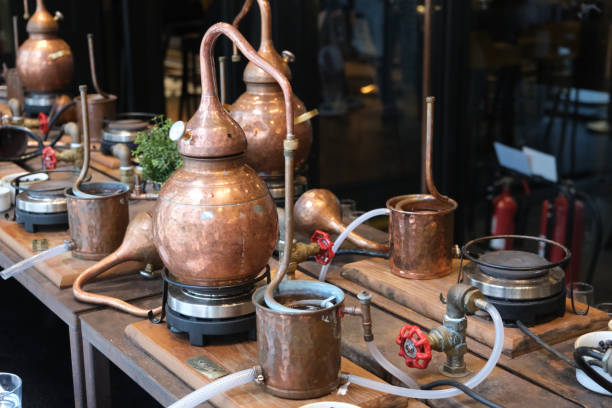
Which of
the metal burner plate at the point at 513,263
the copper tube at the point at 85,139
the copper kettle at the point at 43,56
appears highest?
the copper kettle at the point at 43,56

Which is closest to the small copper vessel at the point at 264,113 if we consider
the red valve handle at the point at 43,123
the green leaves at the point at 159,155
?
the green leaves at the point at 159,155

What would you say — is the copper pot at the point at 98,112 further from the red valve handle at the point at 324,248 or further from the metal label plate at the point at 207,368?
the metal label plate at the point at 207,368

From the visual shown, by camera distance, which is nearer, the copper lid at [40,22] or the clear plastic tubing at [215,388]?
the clear plastic tubing at [215,388]

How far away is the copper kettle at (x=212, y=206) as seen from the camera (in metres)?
1.46

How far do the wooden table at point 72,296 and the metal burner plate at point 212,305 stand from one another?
321 millimetres

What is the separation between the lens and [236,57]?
211 centimetres

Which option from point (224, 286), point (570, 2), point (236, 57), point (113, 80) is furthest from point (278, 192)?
point (113, 80)

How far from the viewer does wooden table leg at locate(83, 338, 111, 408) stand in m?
1.73

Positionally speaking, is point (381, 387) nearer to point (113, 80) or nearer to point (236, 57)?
point (236, 57)

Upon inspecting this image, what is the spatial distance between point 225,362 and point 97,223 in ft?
2.25

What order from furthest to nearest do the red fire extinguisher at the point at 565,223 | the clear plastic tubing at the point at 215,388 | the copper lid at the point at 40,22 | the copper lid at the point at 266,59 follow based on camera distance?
the red fire extinguisher at the point at 565,223, the copper lid at the point at 40,22, the copper lid at the point at 266,59, the clear plastic tubing at the point at 215,388

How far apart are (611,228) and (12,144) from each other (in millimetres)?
3485

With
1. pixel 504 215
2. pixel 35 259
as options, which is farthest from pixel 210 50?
pixel 504 215

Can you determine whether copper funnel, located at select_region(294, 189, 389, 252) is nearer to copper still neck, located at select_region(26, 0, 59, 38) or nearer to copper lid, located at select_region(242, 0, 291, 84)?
copper lid, located at select_region(242, 0, 291, 84)
